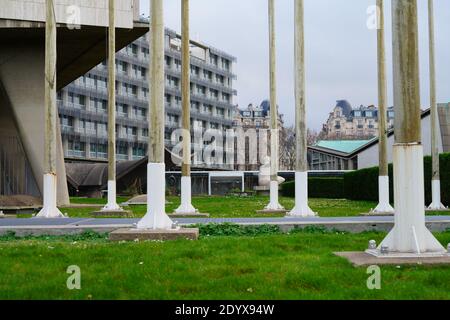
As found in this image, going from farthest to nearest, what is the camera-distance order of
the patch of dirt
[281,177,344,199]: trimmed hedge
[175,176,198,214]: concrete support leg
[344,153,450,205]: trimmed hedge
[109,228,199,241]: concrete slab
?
[281,177,344,199]: trimmed hedge, the patch of dirt, [344,153,450,205]: trimmed hedge, [175,176,198,214]: concrete support leg, [109,228,199,241]: concrete slab

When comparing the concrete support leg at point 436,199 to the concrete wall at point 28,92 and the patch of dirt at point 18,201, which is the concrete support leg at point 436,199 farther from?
the concrete wall at point 28,92

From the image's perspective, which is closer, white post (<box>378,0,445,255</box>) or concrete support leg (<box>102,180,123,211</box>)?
white post (<box>378,0,445,255</box>)

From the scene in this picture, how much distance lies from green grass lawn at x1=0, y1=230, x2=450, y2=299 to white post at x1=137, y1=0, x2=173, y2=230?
1.31 m

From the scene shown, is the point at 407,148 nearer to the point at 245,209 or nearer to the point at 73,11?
the point at 245,209

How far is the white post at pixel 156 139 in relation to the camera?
35.8 feet

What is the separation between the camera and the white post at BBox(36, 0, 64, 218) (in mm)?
17438

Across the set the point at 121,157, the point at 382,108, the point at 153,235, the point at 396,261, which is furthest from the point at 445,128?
the point at 121,157

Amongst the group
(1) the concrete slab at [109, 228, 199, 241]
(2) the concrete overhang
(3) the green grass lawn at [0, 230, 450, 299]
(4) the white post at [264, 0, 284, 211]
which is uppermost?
(2) the concrete overhang

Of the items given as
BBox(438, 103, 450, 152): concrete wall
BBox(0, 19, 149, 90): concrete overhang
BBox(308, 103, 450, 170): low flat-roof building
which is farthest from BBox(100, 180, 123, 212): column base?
BBox(438, 103, 450, 152): concrete wall

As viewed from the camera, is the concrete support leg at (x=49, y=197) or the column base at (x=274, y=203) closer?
the concrete support leg at (x=49, y=197)

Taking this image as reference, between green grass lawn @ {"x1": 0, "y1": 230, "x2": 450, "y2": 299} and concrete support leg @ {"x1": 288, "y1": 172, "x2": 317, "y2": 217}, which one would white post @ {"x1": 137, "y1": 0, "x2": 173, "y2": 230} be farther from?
concrete support leg @ {"x1": 288, "y1": 172, "x2": 317, "y2": 217}

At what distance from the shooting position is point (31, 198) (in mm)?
29453

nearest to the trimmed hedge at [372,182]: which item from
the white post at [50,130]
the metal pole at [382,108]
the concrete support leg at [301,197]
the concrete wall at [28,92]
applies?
the metal pole at [382,108]

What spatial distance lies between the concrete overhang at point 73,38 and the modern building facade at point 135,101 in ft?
141
